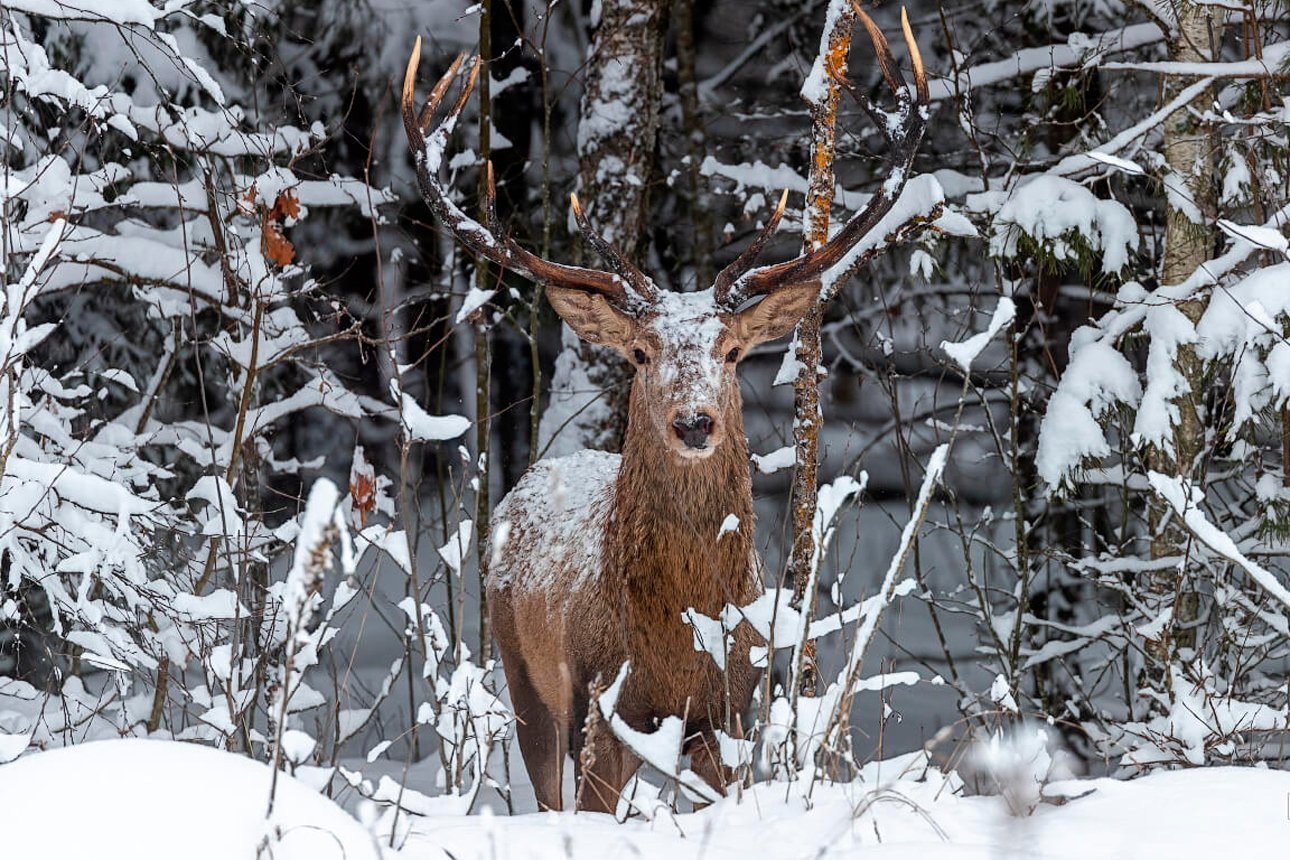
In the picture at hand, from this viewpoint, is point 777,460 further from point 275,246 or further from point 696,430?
point 275,246

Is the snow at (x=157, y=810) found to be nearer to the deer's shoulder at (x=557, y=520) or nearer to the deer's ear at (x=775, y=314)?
the deer's shoulder at (x=557, y=520)

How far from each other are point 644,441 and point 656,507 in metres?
0.21

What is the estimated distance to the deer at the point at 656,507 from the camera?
4062 mm

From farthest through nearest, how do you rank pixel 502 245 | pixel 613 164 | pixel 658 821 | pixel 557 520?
pixel 613 164
pixel 557 520
pixel 502 245
pixel 658 821

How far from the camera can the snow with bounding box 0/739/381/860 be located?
1916 mm

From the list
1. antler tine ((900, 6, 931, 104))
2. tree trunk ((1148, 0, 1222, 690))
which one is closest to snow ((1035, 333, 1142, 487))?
tree trunk ((1148, 0, 1222, 690))

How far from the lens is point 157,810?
1992 mm

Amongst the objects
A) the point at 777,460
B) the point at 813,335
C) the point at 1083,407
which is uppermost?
the point at 813,335

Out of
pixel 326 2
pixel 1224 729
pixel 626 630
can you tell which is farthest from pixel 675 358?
pixel 326 2

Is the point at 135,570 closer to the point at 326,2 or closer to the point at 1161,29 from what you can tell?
the point at 1161,29

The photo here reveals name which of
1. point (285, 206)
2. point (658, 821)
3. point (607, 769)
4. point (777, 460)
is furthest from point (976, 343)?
point (285, 206)

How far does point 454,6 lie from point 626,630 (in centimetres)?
578

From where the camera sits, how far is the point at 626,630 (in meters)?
4.12

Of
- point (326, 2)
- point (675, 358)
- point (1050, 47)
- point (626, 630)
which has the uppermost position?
point (326, 2)
